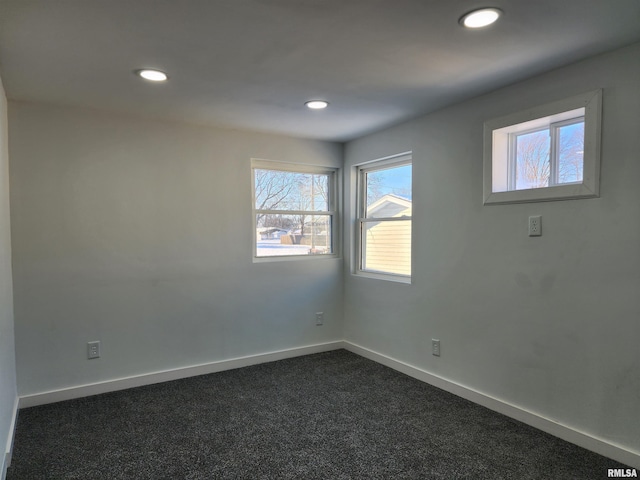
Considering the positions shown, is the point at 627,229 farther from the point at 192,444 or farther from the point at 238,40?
the point at 192,444

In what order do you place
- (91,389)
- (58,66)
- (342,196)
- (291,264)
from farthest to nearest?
(342,196)
(291,264)
(91,389)
(58,66)

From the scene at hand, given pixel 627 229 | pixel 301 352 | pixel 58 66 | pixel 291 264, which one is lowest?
pixel 301 352

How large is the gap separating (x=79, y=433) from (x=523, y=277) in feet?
9.97

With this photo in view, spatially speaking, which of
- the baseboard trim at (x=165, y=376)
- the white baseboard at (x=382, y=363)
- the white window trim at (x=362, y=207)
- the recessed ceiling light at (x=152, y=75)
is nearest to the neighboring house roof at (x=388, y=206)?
the white window trim at (x=362, y=207)

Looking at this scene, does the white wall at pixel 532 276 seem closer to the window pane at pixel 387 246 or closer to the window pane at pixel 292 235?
the window pane at pixel 387 246

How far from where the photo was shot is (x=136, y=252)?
131 inches

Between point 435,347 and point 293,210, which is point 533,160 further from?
point 293,210

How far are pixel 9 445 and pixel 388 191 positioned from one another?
134 inches

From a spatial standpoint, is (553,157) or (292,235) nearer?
(553,157)

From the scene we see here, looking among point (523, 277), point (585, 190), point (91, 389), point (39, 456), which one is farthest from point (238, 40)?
point (91, 389)

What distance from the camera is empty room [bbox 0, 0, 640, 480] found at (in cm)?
206

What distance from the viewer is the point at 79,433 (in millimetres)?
2539
